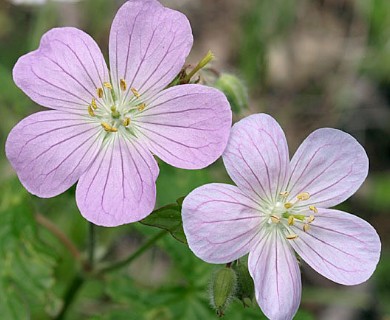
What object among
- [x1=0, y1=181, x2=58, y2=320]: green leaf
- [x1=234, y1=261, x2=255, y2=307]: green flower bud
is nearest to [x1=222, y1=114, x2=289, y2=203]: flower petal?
[x1=234, y1=261, x2=255, y2=307]: green flower bud

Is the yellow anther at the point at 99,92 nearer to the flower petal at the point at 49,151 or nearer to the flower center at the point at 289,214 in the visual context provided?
the flower petal at the point at 49,151

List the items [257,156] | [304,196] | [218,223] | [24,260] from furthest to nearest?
[24,260] → [304,196] → [257,156] → [218,223]

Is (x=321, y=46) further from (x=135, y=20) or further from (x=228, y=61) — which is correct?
(x=135, y=20)

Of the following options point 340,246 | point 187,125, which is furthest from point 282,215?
point 187,125

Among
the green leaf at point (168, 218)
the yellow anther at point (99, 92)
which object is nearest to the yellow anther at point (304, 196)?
the green leaf at point (168, 218)

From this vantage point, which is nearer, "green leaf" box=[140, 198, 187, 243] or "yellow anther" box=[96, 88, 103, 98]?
"green leaf" box=[140, 198, 187, 243]

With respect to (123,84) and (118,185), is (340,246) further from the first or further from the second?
(123,84)

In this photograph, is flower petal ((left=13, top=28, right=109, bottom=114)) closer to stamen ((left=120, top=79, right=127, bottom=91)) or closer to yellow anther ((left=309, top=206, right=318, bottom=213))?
stamen ((left=120, top=79, right=127, bottom=91))
